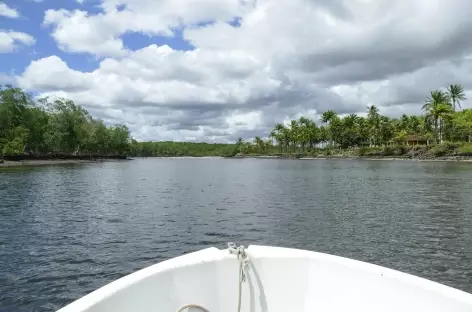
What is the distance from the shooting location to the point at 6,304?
363 inches

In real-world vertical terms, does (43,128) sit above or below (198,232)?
above

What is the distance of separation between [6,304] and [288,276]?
8.11 m

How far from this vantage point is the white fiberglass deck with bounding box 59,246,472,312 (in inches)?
151

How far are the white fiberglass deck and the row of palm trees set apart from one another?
402 ft

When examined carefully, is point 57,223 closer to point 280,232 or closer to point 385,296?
point 280,232

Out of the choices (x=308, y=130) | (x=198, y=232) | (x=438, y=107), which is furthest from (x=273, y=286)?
(x=308, y=130)

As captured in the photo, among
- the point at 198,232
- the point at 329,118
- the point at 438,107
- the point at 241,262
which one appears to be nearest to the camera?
the point at 241,262

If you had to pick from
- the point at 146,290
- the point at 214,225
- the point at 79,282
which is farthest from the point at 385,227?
the point at 146,290

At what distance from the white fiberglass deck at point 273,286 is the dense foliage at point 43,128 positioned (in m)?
101

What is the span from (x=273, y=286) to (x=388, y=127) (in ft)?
509

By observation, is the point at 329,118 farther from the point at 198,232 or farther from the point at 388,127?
the point at 198,232

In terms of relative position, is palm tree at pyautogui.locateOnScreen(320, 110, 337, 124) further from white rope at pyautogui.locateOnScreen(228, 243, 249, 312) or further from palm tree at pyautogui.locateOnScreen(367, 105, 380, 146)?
white rope at pyautogui.locateOnScreen(228, 243, 249, 312)

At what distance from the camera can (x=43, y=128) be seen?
113062 millimetres

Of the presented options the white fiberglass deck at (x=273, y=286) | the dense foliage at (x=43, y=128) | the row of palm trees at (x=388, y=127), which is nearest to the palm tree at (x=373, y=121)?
the row of palm trees at (x=388, y=127)
